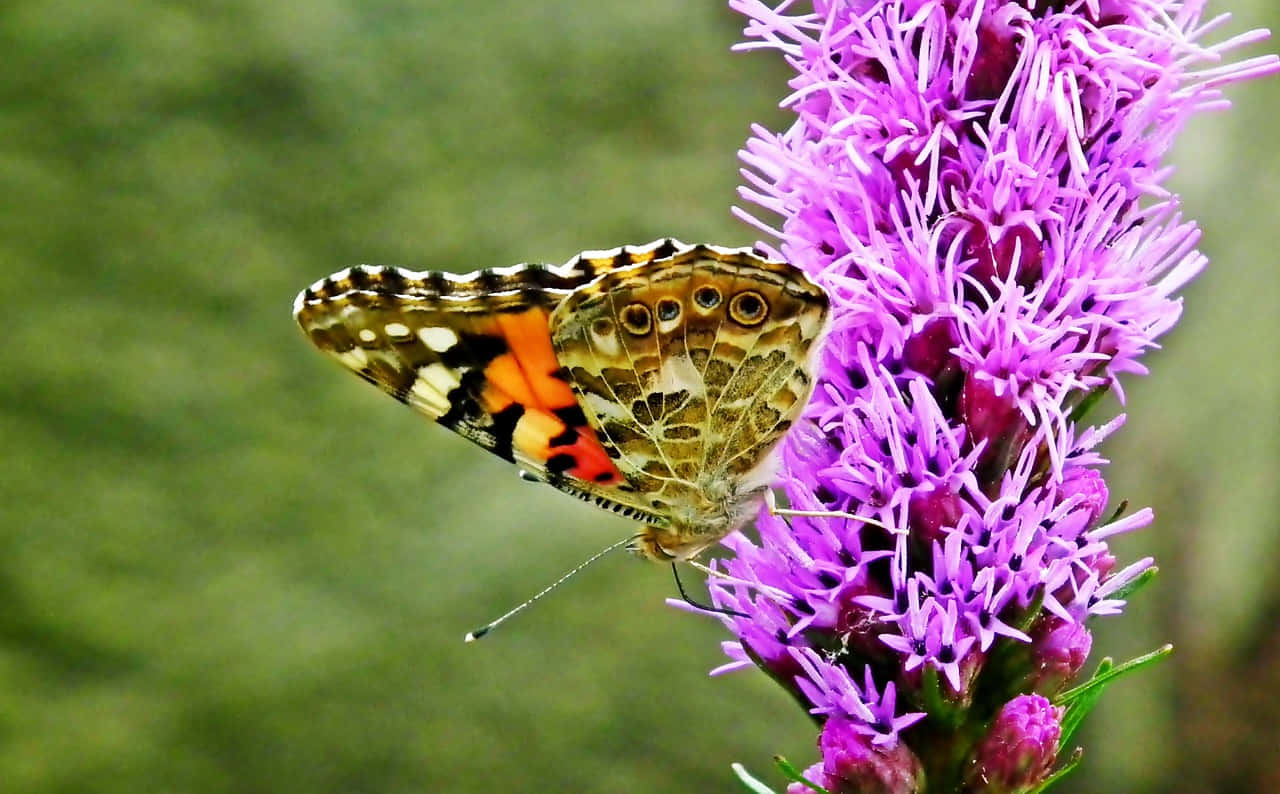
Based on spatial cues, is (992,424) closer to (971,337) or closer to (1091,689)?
(971,337)

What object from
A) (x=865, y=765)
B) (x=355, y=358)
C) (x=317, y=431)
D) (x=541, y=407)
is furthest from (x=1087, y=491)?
(x=317, y=431)

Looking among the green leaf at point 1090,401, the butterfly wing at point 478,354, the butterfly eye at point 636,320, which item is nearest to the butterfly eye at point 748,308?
the butterfly eye at point 636,320

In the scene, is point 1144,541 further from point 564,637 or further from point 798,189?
point 798,189

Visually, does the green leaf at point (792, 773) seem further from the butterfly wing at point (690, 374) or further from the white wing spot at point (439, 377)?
the white wing spot at point (439, 377)

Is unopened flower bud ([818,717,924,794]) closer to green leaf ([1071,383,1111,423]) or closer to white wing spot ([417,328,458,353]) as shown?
green leaf ([1071,383,1111,423])

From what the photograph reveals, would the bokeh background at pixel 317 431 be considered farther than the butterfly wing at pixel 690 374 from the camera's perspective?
Yes
